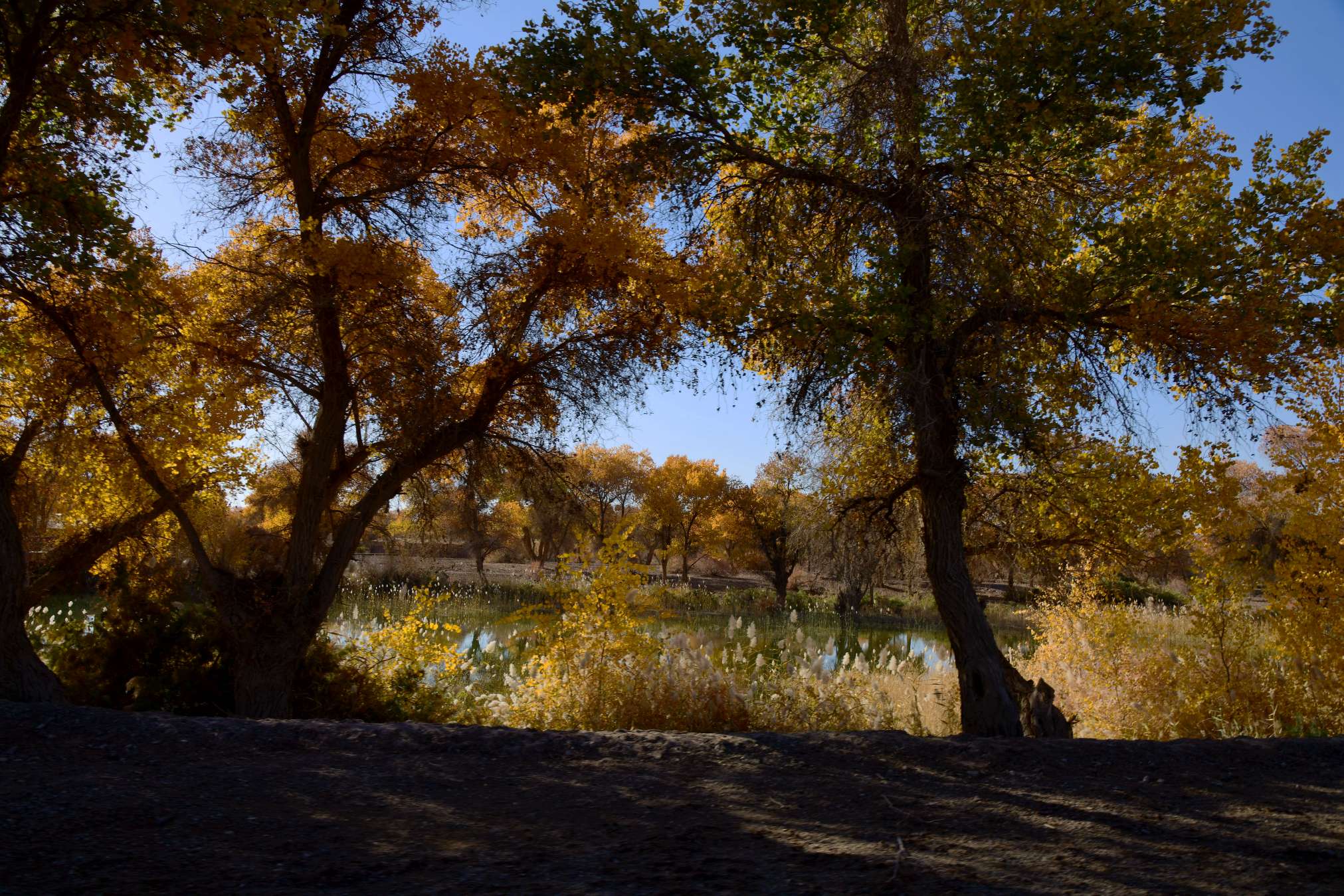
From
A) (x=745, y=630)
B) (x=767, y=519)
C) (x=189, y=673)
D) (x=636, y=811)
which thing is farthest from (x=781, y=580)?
(x=636, y=811)

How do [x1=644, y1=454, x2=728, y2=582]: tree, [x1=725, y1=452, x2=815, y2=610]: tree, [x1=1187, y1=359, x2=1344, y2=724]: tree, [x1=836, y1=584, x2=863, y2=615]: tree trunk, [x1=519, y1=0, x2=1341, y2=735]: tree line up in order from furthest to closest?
[x1=644, y1=454, x2=728, y2=582]: tree → [x1=725, y1=452, x2=815, y2=610]: tree → [x1=836, y1=584, x2=863, y2=615]: tree trunk → [x1=1187, y1=359, x2=1344, y2=724]: tree → [x1=519, y1=0, x2=1341, y2=735]: tree

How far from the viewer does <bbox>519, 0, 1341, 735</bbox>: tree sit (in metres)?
6.56

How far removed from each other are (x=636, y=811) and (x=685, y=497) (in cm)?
3417

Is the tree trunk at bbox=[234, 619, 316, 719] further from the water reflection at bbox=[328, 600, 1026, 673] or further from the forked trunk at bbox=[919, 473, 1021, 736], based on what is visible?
the forked trunk at bbox=[919, 473, 1021, 736]

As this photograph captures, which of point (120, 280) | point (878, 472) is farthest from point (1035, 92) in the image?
point (120, 280)

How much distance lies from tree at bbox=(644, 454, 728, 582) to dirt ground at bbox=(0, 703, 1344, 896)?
3083 centimetres

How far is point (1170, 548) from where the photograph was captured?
8945 millimetres

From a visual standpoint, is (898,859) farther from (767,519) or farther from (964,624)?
(767,519)

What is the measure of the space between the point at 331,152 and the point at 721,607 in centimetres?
2191

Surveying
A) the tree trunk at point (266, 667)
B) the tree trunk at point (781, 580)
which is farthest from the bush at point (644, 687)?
the tree trunk at point (781, 580)

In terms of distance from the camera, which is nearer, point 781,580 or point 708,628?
point 708,628

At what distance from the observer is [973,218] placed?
7.62 metres

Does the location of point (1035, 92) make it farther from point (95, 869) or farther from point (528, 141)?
point (95, 869)

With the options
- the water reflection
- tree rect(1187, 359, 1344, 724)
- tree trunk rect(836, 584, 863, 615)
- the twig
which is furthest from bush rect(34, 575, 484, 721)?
tree trunk rect(836, 584, 863, 615)
